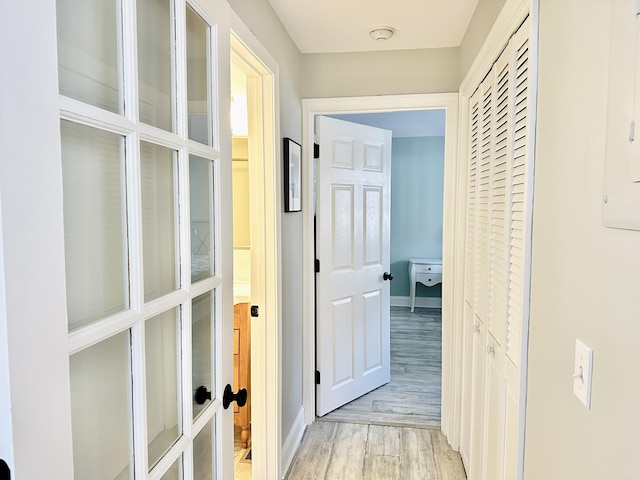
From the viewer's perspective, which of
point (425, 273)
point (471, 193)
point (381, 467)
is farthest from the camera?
point (425, 273)

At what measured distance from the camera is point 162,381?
3.16ft

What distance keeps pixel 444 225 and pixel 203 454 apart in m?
1.98

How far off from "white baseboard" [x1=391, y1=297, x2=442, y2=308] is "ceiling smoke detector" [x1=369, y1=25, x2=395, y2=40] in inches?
171

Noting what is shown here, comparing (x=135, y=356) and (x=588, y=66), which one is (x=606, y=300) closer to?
(x=588, y=66)

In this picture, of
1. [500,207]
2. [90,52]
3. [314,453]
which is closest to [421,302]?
[314,453]

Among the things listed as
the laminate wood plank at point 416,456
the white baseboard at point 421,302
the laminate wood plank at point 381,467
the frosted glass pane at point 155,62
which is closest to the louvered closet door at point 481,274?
the laminate wood plank at point 416,456

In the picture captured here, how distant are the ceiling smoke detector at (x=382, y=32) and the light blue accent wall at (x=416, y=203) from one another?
12.0 feet

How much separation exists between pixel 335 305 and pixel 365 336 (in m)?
0.46

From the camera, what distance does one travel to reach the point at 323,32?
7.86 feet

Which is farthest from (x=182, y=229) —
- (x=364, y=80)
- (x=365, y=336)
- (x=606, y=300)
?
(x=365, y=336)

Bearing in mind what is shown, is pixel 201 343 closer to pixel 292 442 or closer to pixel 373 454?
pixel 292 442

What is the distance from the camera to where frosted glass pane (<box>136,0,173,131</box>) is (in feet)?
2.87

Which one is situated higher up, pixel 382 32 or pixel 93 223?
pixel 382 32

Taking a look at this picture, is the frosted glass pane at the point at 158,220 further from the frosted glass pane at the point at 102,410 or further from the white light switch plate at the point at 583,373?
the white light switch plate at the point at 583,373
